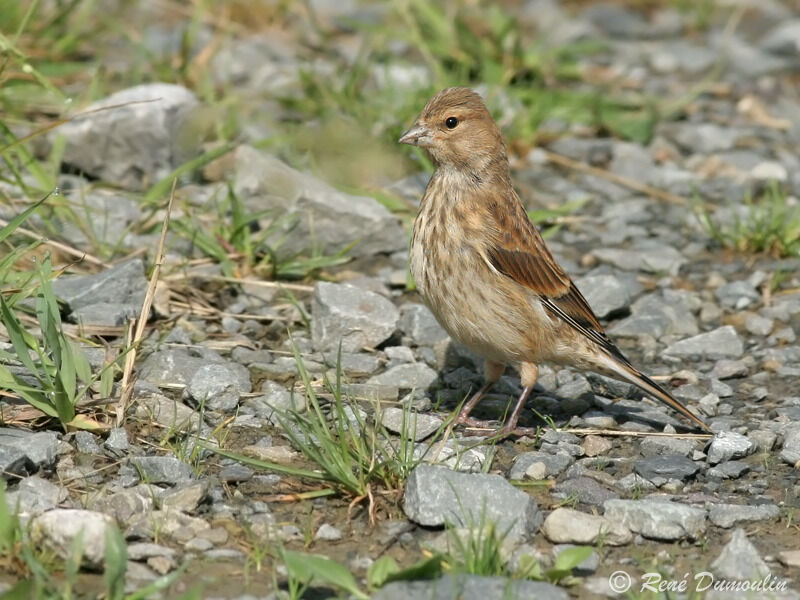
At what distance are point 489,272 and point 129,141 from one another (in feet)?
7.86

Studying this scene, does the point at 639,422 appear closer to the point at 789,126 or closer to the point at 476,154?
the point at 476,154

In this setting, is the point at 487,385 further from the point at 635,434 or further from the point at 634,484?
the point at 634,484

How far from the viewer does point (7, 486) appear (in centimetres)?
338

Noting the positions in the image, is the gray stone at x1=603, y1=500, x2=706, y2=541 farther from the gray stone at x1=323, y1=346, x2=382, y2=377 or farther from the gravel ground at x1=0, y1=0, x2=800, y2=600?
the gray stone at x1=323, y1=346, x2=382, y2=377

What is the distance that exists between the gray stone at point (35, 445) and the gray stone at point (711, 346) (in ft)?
8.88

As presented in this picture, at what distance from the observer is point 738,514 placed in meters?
3.60

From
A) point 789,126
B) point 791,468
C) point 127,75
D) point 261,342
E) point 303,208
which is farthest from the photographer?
point 789,126

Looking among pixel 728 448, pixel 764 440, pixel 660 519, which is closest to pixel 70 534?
pixel 660 519

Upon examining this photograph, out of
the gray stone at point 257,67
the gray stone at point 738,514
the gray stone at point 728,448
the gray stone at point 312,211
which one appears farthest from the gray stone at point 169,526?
the gray stone at point 257,67

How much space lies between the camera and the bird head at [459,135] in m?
4.61

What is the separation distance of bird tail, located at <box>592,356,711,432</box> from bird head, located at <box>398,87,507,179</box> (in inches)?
36.2

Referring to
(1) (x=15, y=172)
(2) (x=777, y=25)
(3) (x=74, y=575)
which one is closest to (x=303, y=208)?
(1) (x=15, y=172)

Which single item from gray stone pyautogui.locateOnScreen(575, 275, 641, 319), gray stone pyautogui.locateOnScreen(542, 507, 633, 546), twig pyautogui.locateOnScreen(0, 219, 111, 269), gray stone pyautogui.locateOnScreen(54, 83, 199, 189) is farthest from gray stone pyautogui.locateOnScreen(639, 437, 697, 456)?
gray stone pyautogui.locateOnScreen(54, 83, 199, 189)

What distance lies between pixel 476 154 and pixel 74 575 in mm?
2380
